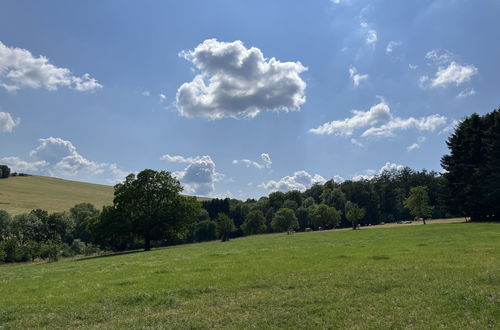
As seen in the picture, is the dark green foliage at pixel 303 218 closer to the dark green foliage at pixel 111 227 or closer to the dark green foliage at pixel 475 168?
the dark green foliage at pixel 475 168

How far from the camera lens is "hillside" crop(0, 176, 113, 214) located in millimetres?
136625

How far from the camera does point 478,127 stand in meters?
66.9

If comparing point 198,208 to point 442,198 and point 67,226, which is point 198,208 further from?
point 67,226

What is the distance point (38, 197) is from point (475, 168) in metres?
183

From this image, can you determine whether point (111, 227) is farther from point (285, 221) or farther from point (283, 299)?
point (285, 221)

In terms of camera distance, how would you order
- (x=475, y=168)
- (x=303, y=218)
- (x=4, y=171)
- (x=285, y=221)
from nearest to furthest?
(x=475, y=168), (x=285, y=221), (x=303, y=218), (x=4, y=171)

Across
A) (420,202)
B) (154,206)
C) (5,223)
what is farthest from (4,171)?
(420,202)

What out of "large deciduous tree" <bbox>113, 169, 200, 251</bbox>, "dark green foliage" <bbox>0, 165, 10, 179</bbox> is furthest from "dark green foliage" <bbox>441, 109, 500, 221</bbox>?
"dark green foliage" <bbox>0, 165, 10, 179</bbox>

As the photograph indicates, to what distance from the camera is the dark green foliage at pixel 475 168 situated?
6028cm

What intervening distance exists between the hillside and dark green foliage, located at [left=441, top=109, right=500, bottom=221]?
481 feet

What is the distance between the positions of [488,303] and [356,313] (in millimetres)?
4186

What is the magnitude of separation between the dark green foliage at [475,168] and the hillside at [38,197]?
147 meters

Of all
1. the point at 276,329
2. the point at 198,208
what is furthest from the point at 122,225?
the point at 276,329

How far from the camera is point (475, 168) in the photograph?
6481 cm
